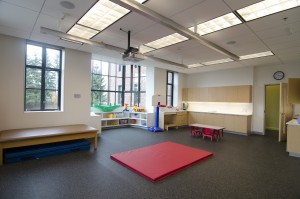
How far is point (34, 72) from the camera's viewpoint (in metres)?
5.01

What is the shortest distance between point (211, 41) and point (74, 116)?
16.0 ft

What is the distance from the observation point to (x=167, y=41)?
466cm

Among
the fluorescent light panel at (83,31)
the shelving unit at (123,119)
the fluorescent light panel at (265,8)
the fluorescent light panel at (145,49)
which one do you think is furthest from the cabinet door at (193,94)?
the fluorescent light panel at (83,31)

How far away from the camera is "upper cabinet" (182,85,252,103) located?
714cm

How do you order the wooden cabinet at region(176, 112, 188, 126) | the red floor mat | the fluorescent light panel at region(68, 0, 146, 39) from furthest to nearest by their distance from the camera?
1. the wooden cabinet at region(176, 112, 188, 126)
2. the red floor mat
3. the fluorescent light panel at region(68, 0, 146, 39)

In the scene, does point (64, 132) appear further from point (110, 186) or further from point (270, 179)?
point (270, 179)

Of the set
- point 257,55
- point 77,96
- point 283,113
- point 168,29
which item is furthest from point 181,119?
point 168,29

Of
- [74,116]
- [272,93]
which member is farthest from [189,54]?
[272,93]

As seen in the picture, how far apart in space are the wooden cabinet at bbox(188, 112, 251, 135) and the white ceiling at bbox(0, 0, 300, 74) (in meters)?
2.82

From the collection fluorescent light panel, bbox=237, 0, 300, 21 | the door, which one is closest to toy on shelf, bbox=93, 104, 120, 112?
fluorescent light panel, bbox=237, 0, 300, 21

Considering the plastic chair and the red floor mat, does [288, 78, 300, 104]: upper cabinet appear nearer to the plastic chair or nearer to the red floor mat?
the plastic chair

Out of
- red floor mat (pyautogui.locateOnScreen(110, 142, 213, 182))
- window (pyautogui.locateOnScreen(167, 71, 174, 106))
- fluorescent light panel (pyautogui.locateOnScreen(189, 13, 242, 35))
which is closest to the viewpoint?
red floor mat (pyautogui.locateOnScreen(110, 142, 213, 182))

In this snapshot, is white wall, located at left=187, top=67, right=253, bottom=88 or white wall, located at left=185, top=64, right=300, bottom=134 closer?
white wall, located at left=185, top=64, right=300, bottom=134

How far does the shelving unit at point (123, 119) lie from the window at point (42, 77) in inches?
89.6
